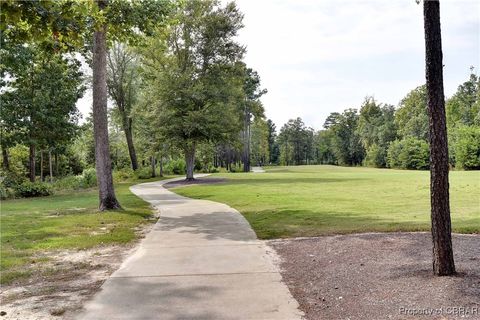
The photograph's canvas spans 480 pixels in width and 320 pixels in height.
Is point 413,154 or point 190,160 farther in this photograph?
point 413,154

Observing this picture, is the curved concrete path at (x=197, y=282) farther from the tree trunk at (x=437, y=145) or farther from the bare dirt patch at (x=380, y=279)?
the tree trunk at (x=437, y=145)

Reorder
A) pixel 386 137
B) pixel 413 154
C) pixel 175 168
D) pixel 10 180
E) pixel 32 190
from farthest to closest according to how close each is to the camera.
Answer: pixel 386 137 → pixel 413 154 → pixel 175 168 → pixel 32 190 → pixel 10 180

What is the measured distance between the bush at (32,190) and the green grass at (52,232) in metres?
8.21

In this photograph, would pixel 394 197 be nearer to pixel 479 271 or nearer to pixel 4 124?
pixel 479 271

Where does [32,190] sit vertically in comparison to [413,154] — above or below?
below

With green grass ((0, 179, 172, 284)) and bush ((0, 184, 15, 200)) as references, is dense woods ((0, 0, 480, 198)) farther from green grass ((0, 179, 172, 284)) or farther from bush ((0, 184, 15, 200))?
green grass ((0, 179, 172, 284))

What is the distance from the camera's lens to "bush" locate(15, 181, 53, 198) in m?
22.4

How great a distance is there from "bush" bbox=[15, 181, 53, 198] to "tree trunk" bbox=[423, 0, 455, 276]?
73.3 feet

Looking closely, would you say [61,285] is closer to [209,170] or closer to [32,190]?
[32,190]

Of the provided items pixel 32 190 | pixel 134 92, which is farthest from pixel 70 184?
pixel 134 92

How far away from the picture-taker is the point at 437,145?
489cm

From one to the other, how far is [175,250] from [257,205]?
24.5 feet

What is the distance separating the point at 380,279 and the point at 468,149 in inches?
2050

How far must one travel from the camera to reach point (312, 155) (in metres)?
123
